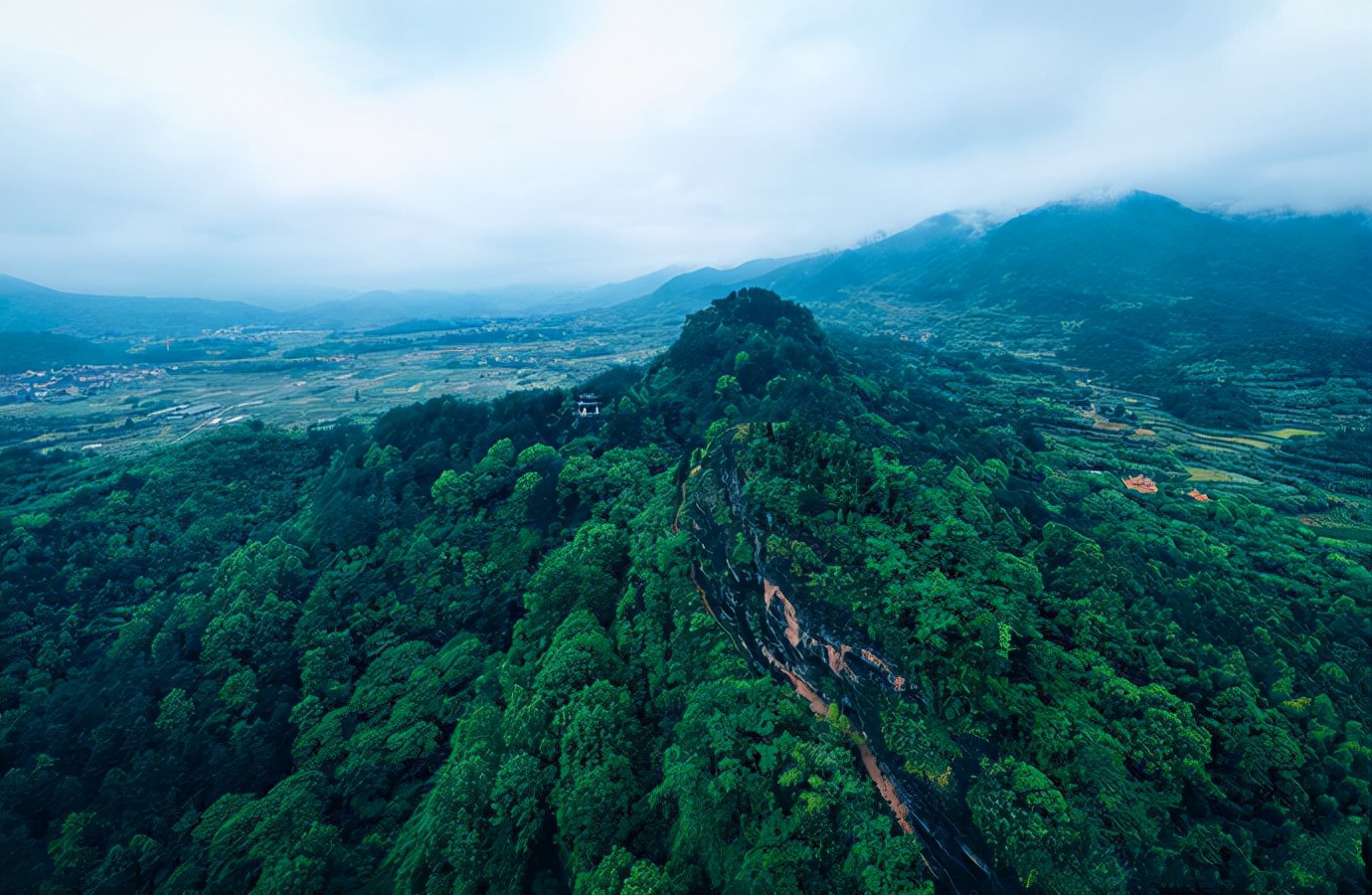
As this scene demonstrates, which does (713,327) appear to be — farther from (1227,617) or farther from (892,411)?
(1227,617)

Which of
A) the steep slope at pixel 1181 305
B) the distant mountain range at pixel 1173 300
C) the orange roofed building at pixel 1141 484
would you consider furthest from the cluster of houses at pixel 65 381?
the steep slope at pixel 1181 305

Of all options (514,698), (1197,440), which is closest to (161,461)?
(514,698)

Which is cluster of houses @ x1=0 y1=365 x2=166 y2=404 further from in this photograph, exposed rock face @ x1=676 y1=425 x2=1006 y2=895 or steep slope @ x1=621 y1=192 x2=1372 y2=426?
steep slope @ x1=621 y1=192 x2=1372 y2=426

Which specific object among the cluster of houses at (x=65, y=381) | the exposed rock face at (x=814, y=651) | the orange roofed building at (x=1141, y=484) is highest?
the cluster of houses at (x=65, y=381)

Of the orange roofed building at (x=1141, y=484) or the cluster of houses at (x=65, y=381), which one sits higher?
the cluster of houses at (x=65, y=381)

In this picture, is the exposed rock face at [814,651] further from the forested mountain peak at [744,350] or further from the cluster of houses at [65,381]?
the cluster of houses at [65,381]

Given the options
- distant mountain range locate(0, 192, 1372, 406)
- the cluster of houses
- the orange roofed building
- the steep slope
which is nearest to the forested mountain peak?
the orange roofed building

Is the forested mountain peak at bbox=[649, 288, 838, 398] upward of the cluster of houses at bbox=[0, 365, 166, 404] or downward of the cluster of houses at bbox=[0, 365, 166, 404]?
downward

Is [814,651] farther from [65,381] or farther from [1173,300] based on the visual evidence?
[1173,300]

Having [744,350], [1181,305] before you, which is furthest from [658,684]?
[1181,305]
